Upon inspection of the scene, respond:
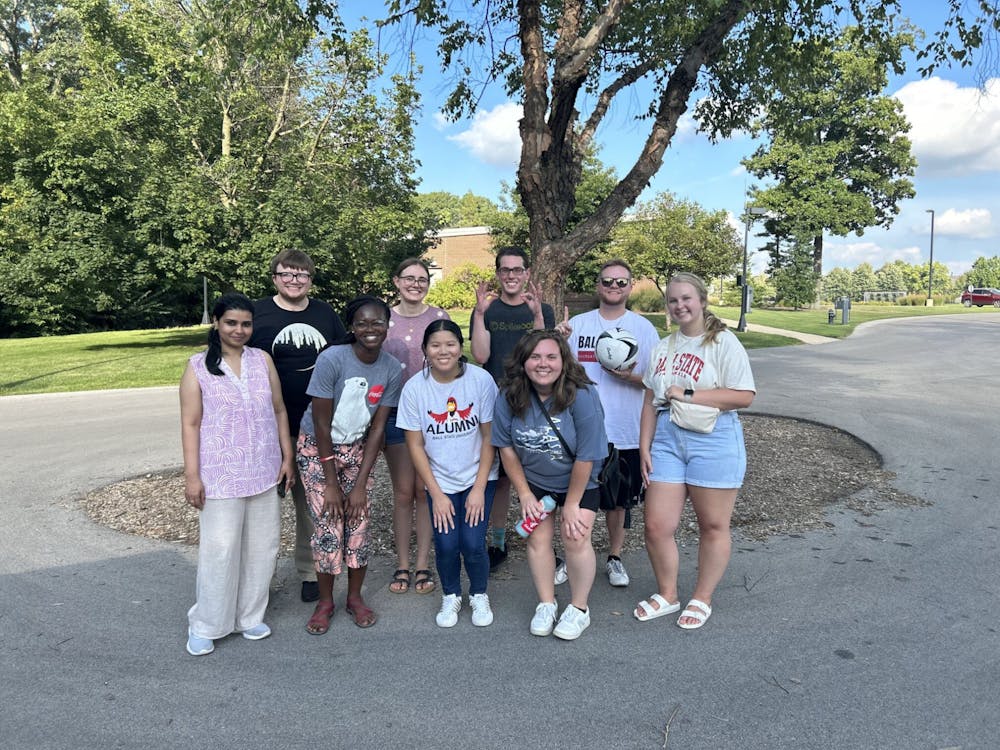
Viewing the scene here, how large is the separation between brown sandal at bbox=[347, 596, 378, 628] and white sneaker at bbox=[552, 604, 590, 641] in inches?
38.2

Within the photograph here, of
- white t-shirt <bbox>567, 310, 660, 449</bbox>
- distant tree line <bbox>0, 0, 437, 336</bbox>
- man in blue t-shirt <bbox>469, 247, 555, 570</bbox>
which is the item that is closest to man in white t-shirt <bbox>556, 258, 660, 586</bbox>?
white t-shirt <bbox>567, 310, 660, 449</bbox>

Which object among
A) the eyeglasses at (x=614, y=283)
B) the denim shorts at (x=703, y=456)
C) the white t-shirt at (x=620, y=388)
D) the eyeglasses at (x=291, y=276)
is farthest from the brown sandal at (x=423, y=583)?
the eyeglasses at (x=614, y=283)

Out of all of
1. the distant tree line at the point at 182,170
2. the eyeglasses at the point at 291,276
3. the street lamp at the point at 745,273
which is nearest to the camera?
the eyeglasses at the point at 291,276

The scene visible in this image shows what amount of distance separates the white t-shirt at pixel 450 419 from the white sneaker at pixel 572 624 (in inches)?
32.7

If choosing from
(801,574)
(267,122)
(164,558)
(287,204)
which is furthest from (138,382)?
(801,574)

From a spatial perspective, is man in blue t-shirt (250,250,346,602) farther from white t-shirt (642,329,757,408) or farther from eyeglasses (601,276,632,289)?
white t-shirt (642,329,757,408)

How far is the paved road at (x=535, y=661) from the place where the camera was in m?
2.61

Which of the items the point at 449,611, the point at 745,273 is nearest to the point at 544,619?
the point at 449,611

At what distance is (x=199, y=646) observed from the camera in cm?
321

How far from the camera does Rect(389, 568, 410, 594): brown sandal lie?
154 inches

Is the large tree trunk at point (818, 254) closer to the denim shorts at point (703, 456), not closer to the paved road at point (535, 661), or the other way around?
the paved road at point (535, 661)

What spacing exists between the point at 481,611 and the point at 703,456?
142 cm

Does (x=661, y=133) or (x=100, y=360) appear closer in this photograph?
(x=661, y=133)

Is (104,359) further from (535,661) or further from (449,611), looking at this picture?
(535,661)
